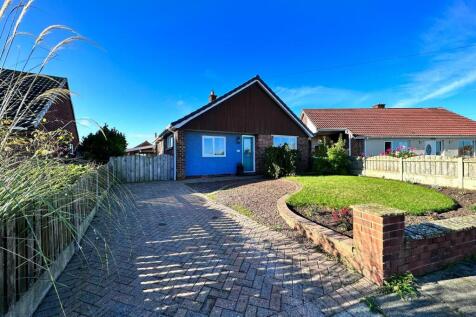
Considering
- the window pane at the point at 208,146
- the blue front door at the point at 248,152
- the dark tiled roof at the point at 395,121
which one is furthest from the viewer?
the dark tiled roof at the point at 395,121

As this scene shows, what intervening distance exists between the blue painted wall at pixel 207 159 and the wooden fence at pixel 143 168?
1051mm

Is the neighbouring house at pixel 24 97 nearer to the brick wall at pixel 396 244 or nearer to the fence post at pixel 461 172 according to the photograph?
the brick wall at pixel 396 244

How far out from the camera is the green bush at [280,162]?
12484mm

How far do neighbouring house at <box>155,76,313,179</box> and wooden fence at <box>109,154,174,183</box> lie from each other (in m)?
0.58

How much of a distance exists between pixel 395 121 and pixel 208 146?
19717 millimetres

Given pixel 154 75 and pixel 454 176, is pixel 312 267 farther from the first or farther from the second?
pixel 154 75

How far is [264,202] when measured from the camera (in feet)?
21.8

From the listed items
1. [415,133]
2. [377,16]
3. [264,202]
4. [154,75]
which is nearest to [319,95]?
[415,133]

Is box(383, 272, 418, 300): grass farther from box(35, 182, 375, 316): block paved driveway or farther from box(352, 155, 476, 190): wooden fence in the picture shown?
box(352, 155, 476, 190): wooden fence

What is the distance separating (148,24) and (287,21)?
24.5ft

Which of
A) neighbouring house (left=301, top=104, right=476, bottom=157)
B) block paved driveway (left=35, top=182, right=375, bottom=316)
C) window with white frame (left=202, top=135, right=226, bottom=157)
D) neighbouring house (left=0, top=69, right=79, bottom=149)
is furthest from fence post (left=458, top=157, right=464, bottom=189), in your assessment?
neighbouring house (left=0, top=69, right=79, bottom=149)

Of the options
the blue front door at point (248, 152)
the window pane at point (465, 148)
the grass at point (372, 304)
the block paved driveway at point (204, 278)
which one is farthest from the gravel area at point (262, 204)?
the window pane at point (465, 148)

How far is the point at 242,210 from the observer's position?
5.91 metres

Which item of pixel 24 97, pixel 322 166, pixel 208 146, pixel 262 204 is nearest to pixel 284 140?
pixel 322 166
